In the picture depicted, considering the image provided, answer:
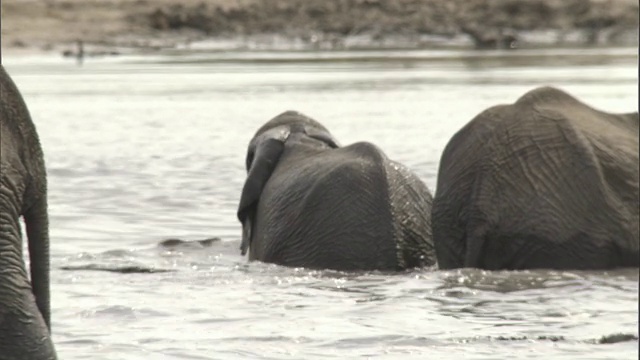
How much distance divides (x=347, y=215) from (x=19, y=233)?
4.01m

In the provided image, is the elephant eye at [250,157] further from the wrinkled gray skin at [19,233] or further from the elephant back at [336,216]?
the wrinkled gray skin at [19,233]

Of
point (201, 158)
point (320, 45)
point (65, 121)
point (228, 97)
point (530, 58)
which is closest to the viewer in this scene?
point (201, 158)

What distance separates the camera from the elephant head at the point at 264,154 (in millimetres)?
10883

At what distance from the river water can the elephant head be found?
0.30 meters

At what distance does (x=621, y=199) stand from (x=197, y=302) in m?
2.31

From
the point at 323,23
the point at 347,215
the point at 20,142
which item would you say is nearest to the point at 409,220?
the point at 347,215

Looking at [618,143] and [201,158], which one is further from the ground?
[618,143]

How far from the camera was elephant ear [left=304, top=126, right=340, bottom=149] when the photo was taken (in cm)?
1114

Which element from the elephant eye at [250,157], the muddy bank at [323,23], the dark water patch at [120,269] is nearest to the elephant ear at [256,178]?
the elephant eye at [250,157]

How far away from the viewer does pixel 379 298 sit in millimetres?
8695

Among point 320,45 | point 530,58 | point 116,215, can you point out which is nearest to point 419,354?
point 116,215

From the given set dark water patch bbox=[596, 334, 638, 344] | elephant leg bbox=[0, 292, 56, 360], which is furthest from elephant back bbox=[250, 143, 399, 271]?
elephant leg bbox=[0, 292, 56, 360]

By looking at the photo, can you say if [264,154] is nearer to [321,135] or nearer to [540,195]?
[321,135]

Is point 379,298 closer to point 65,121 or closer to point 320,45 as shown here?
point 65,121
